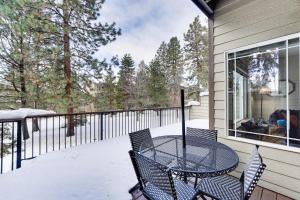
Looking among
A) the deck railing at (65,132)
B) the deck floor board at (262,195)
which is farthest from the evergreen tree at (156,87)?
the deck floor board at (262,195)

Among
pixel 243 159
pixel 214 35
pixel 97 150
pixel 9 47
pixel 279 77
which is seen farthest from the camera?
pixel 9 47

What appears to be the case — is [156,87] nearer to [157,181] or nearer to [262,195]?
[262,195]

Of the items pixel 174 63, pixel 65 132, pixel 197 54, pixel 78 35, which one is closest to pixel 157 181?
pixel 65 132

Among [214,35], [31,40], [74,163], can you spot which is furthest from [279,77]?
[31,40]

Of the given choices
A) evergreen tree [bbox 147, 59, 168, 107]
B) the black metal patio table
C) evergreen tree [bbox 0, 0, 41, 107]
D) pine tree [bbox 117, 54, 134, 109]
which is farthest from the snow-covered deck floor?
evergreen tree [bbox 147, 59, 168, 107]

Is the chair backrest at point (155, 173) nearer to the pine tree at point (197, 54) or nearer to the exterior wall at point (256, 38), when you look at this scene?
the exterior wall at point (256, 38)

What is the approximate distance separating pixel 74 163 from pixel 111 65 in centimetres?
558

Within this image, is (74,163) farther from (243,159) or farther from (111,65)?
(111,65)

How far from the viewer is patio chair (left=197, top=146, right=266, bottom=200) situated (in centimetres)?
138

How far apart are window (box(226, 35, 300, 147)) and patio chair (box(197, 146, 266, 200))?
111 centimetres

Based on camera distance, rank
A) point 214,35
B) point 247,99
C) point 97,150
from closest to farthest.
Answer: point 247,99
point 214,35
point 97,150

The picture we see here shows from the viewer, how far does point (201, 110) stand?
9.50 meters

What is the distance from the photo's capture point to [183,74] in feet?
59.8

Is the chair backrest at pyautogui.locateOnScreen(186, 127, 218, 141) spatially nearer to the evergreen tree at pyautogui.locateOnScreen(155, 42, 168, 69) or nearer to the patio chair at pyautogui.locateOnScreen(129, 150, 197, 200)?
the patio chair at pyautogui.locateOnScreen(129, 150, 197, 200)
